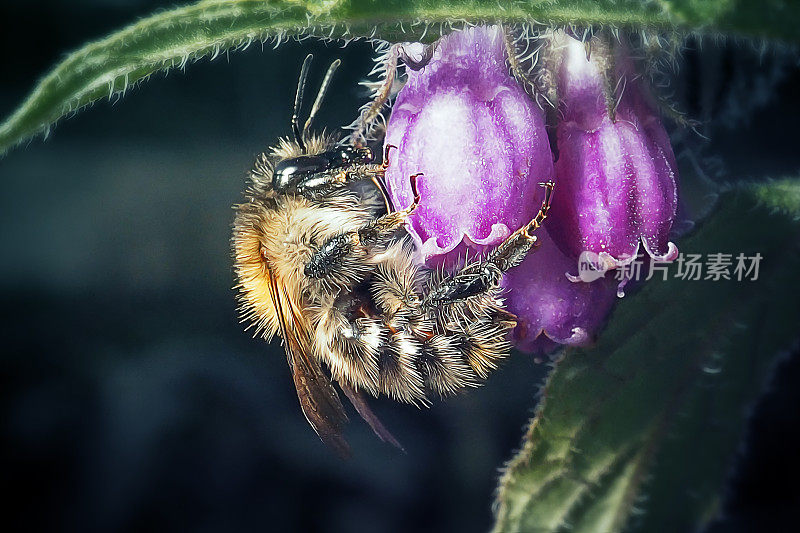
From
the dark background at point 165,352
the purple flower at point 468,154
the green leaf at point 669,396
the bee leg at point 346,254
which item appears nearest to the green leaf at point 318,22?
the purple flower at point 468,154

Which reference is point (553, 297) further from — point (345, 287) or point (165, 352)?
point (165, 352)

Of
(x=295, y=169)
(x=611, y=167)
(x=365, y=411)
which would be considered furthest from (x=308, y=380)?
(x=611, y=167)

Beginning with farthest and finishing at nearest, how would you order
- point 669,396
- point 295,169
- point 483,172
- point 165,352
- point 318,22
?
point 165,352 < point 669,396 < point 295,169 < point 483,172 < point 318,22

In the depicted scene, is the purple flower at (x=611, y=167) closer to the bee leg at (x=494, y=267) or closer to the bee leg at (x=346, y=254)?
the bee leg at (x=494, y=267)

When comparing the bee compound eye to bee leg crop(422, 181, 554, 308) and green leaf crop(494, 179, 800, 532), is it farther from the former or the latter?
green leaf crop(494, 179, 800, 532)

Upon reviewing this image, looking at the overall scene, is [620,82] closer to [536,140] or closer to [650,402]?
[536,140]

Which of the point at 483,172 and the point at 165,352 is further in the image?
the point at 165,352

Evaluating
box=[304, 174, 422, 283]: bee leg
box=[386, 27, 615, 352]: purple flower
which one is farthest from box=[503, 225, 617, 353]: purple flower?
box=[304, 174, 422, 283]: bee leg
